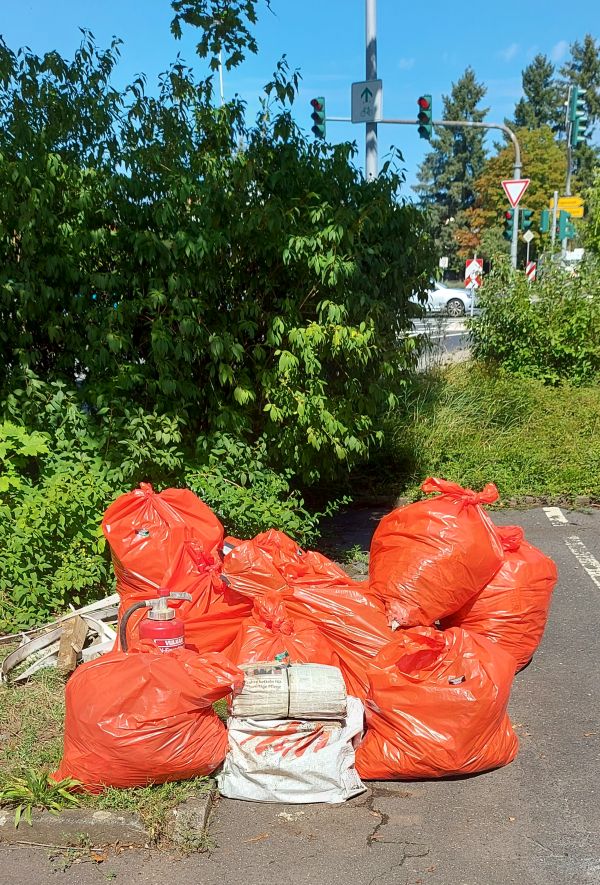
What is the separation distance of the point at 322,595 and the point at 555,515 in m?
4.36

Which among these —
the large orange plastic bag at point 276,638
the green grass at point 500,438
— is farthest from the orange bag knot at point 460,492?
the green grass at point 500,438

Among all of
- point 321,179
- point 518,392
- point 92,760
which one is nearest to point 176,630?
point 92,760

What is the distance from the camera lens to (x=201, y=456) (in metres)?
4.97

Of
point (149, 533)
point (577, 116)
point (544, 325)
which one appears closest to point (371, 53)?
point (544, 325)

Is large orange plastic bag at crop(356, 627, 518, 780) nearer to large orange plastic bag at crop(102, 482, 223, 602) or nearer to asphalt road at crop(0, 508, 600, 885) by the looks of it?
asphalt road at crop(0, 508, 600, 885)

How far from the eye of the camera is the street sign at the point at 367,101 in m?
9.64

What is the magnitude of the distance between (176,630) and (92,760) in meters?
0.59

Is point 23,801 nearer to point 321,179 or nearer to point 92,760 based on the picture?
point 92,760

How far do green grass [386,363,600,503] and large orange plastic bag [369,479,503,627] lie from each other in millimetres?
3763

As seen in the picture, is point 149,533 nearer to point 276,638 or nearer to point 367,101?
point 276,638

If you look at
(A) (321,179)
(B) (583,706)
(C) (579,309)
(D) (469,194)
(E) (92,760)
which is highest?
(D) (469,194)

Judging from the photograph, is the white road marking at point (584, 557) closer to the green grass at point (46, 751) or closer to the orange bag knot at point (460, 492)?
the orange bag knot at point (460, 492)

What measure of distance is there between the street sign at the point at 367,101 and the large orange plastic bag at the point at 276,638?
7965 millimetres

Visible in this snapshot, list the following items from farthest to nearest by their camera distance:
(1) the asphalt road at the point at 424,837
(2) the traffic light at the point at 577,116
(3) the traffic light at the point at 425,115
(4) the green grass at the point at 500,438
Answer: (2) the traffic light at the point at 577,116, (3) the traffic light at the point at 425,115, (4) the green grass at the point at 500,438, (1) the asphalt road at the point at 424,837
